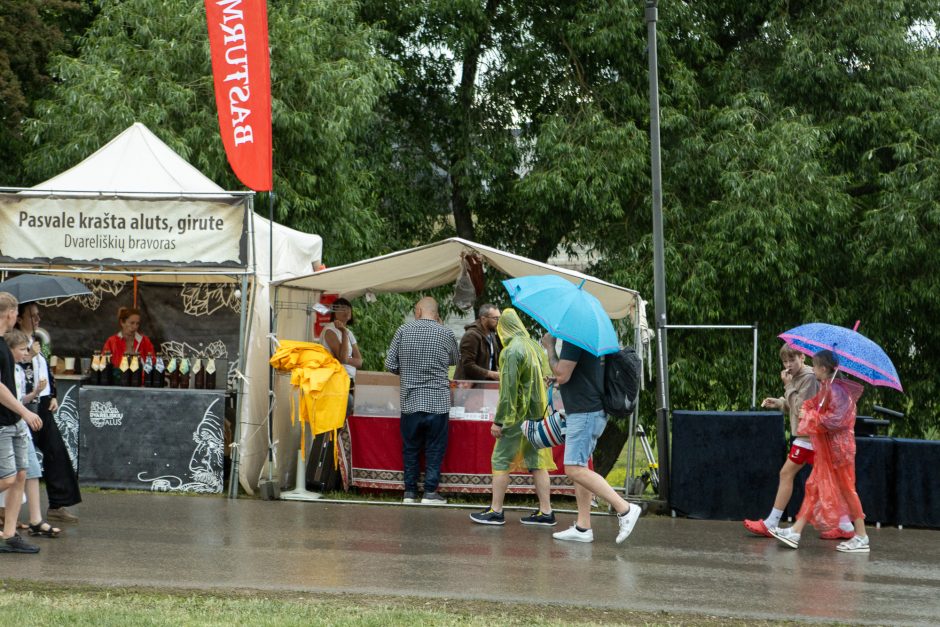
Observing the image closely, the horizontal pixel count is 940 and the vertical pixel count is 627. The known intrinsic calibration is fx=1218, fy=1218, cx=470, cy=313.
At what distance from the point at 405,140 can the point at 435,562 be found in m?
12.3

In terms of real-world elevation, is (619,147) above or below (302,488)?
above

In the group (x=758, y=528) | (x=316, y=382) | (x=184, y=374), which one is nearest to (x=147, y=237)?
(x=184, y=374)

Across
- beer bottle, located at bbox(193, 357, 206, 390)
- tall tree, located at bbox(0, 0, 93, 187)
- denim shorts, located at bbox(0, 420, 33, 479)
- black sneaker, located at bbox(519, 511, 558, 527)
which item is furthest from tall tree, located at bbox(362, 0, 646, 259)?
denim shorts, located at bbox(0, 420, 33, 479)

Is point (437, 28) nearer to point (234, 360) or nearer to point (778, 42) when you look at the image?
point (778, 42)

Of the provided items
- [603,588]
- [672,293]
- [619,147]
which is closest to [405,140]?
[619,147]

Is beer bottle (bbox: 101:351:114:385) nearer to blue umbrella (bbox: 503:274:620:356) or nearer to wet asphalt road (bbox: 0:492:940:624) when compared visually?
wet asphalt road (bbox: 0:492:940:624)

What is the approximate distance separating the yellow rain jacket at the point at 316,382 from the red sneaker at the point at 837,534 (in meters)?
4.45

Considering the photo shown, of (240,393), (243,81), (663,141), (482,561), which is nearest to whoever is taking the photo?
(482,561)

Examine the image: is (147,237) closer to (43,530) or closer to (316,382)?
(316,382)

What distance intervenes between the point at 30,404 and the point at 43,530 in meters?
0.94

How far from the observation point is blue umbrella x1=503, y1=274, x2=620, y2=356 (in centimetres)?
903

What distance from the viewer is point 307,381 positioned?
11359 mm

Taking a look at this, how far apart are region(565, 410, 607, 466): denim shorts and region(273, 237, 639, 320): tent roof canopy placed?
6.43 feet

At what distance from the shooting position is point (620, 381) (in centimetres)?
938
